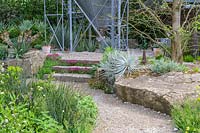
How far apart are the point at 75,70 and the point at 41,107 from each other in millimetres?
4867

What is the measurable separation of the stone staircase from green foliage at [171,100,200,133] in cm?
402

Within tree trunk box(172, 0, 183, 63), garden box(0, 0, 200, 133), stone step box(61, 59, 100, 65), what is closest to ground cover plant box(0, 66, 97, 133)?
garden box(0, 0, 200, 133)

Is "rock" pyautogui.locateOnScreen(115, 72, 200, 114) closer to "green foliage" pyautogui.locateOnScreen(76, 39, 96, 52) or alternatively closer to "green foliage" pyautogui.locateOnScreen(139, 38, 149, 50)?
"green foliage" pyautogui.locateOnScreen(76, 39, 96, 52)

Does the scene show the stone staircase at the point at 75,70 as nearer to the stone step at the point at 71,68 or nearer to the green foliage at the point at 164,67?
the stone step at the point at 71,68

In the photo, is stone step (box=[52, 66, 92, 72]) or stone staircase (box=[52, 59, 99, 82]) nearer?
stone staircase (box=[52, 59, 99, 82])

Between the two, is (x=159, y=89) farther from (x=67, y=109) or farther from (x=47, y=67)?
(x=47, y=67)

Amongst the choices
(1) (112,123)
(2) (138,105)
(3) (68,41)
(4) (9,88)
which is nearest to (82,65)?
(3) (68,41)

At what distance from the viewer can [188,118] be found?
4082 mm

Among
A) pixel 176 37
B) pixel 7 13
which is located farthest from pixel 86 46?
pixel 7 13

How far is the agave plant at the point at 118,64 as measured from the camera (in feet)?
23.3

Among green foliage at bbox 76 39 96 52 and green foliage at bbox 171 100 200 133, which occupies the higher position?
green foliage at bbox 76 39 96 52

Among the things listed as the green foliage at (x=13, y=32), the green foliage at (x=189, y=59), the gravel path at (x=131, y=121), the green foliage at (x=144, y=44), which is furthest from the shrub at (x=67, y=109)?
the green foliage at (x=13, y=32)

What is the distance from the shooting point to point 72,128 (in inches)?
147

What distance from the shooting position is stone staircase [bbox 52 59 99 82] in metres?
8.34
